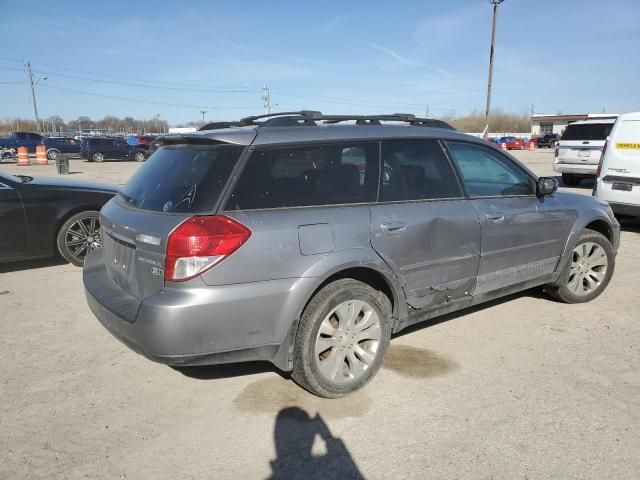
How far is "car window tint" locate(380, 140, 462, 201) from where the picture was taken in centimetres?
350

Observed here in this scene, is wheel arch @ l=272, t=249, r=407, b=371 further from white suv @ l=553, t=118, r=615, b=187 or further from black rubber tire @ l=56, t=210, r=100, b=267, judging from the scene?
white suv @ l=553, t=118, r=615, b=187

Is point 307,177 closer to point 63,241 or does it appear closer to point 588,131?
point 63,241

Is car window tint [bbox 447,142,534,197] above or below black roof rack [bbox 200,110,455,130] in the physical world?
below

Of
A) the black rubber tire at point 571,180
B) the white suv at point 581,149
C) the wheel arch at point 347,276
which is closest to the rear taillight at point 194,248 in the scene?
the wheel arch at point 347,276

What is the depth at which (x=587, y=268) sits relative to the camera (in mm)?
4934

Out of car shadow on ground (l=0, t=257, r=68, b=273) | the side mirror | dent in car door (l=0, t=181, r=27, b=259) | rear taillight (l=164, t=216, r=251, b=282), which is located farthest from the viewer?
car shadow on ground (l=0, t=257, r=68, b=273)

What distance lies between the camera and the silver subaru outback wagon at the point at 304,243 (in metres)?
2.75

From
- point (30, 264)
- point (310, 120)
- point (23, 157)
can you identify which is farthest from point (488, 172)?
point (23, 157)

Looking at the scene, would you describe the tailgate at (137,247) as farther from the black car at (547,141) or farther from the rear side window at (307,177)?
the black car at (547,141)

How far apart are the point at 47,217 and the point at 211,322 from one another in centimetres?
424

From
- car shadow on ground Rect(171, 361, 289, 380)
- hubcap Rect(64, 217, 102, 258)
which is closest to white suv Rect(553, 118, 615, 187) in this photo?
hubcap Rect(64, 217, 102, 258)

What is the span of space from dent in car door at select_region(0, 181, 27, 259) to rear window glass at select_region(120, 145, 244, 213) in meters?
3.15

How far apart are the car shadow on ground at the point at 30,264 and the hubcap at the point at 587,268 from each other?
5902 mm

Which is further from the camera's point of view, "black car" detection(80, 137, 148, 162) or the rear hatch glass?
"black car" detection(80, 137, 148, 162)
